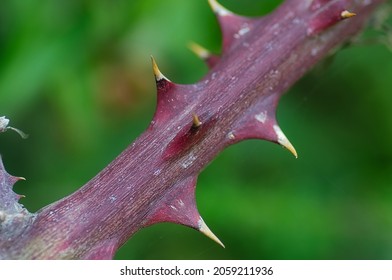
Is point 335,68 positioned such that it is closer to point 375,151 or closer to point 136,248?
point 375,151

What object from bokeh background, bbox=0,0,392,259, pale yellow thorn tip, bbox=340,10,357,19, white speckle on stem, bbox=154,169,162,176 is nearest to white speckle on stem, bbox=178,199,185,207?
white speckle on stem, bbox=154,169,162,176

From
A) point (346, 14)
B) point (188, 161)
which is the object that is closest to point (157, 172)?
point (188, 161)

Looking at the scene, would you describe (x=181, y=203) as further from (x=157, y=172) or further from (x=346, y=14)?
(x=346, y=14)

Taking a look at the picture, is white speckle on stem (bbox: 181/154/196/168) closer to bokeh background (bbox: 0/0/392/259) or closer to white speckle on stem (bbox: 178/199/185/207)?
white speckle on stem (bbox: 178/199/185/207)

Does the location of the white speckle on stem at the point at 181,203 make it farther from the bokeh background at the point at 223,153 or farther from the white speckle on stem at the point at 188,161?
the bokeh background at the point at 223,153

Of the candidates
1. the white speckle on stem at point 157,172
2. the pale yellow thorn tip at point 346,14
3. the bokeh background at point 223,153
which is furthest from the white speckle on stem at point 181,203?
the bokeh background at point 223,153

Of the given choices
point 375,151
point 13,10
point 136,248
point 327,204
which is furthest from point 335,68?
point 13,10

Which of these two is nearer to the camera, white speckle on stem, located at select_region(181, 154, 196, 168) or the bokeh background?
white speckle on stem, located at select_region(181, 154, 196, 168)

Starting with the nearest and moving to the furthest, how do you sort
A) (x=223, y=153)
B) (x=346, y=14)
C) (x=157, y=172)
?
1. (x=157, y=172)
2. (x=346, y=14)
3. (x=223, y=153)

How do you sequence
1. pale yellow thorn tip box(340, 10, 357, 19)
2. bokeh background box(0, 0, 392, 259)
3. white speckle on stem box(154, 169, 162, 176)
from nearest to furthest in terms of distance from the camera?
white speckle on stem box(154, 169, 162, 176) → pale yellow thorn tip box(340, 10, 357, 19) → bokeh background box(0, 0, 392, 259)

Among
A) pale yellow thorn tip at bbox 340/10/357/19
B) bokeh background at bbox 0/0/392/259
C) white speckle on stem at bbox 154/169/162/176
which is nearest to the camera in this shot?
white speckle on stem at bbox 154/169/162/176
